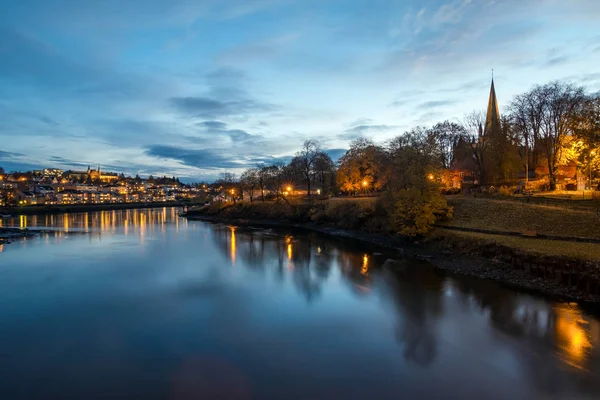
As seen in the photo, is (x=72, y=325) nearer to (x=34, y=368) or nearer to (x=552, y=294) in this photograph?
(x=34, y=368)

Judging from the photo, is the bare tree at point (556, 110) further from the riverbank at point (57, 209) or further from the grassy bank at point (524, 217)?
the riverbank at point (57, 209)

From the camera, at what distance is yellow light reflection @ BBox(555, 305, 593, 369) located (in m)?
12.0

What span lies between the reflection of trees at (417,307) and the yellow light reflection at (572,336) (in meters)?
4.13

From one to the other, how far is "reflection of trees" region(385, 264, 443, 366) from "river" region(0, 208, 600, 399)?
77 millimetres

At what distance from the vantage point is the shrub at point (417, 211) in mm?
31312

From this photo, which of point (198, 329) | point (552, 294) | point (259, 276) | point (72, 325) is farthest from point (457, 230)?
point (72, 325)

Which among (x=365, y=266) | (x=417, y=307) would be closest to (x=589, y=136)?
(x=417, y=307)

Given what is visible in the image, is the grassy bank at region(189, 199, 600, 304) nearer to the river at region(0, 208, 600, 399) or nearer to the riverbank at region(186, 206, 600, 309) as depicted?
the riverbank at region(186, 206, 600, 309)

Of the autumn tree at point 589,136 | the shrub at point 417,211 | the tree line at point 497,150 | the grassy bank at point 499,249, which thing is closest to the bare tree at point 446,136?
the tree line at point 497,150

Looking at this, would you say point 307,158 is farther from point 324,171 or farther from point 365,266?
point 365,266

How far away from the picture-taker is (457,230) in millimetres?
30609

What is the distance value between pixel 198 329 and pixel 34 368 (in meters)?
5.47

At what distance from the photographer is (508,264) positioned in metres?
21.7

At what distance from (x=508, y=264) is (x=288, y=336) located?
47.6 ft
